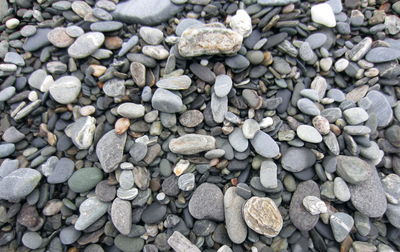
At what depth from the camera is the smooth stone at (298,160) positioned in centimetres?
105

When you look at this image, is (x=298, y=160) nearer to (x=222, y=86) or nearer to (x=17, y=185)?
(x=222, y=86)

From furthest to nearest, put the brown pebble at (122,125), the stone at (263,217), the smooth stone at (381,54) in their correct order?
the smooth stone at (381,54) < the brown pebble at (122,125) < the stone at (263,217)

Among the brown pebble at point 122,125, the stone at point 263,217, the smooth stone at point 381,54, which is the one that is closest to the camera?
the stone at point 263,217

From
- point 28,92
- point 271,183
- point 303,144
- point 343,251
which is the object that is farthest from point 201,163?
point 28,92

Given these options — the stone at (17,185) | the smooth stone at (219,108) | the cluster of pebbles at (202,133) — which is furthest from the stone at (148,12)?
the stone at (17,185)

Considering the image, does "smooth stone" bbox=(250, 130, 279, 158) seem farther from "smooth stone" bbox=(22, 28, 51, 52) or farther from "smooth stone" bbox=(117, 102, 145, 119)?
"smooth stone" bbox=(22, 28, 51, 52)

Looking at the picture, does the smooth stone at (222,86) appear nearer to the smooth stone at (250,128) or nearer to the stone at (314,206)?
the smooth stone at (250,128)

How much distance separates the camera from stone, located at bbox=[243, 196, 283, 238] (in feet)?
3.20

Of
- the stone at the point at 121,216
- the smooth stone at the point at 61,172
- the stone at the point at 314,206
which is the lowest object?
the stone at the point at 121,216

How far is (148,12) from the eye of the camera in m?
1.24

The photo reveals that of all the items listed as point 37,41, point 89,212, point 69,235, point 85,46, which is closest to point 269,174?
point 89,212

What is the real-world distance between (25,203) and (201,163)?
2.42 ft

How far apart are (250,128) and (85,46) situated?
790mm

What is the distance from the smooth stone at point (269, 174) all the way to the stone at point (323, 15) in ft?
2.26
